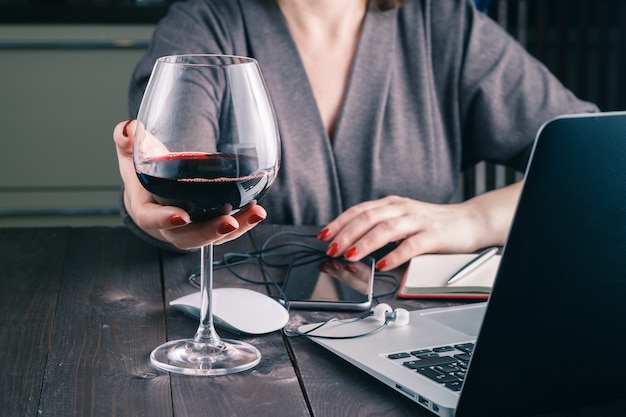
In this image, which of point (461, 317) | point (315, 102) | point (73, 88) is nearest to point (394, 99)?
point (315, 102)

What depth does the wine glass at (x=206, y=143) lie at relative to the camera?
2.15 feet

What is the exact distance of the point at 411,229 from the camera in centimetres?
111

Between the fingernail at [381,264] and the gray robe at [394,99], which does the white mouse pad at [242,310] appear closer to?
the fingernail at [381,264]

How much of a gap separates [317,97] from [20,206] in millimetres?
1727

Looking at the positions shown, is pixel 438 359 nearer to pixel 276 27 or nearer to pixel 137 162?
pixel 137 162

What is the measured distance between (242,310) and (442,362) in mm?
218

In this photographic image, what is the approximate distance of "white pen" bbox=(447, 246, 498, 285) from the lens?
935 millimetres

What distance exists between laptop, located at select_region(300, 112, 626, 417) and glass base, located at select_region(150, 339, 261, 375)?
0.43ft

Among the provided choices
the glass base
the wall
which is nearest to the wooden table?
the glass base

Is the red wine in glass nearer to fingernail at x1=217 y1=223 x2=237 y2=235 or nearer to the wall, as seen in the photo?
fingernail at x1=217 y1=223 x2=237 y2=235

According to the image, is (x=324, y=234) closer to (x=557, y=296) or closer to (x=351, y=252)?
(x=351, y=252)

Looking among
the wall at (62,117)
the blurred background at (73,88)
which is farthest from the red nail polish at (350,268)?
the wall at (62,117)

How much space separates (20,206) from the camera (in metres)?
2.91

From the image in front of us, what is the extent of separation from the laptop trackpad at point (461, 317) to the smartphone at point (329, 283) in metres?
0.07
